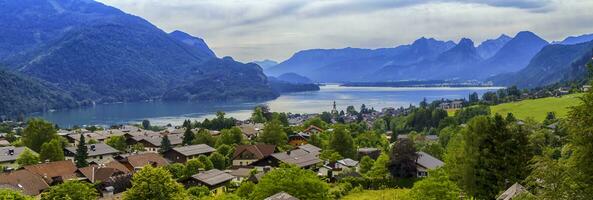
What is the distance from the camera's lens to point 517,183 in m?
22.7

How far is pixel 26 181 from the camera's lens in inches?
1421

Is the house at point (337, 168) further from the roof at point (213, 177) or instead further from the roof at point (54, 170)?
the roof at point (54, 170)

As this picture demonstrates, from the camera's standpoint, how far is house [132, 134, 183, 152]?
64312 millimetres

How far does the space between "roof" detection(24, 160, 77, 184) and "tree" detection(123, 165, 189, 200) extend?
58.6 ft

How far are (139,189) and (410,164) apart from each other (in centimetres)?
2087

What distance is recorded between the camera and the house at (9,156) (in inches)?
1907

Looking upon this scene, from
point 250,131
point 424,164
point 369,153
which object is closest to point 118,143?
point 250,131

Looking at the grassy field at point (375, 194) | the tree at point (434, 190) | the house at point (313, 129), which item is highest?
the tree at point (434, 190)

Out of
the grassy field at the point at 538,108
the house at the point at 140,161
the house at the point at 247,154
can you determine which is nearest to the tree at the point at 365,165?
the house at the point at 247,154

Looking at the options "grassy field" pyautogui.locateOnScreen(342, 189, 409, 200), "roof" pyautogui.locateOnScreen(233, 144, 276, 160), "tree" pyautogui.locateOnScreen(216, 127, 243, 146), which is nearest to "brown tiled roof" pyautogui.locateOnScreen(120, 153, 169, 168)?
"roof" pyautogui.locateOnScreen(233, 144, 276, 160)

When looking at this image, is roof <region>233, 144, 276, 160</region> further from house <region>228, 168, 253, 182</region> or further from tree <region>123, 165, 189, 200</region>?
tree <region>123, 165, 189, 200</region>

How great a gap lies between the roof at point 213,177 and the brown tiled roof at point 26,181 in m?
9.79

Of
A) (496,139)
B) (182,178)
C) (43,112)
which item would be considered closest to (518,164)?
(496,139)

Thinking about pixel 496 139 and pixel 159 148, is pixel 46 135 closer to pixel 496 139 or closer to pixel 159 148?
pixel 159 148
